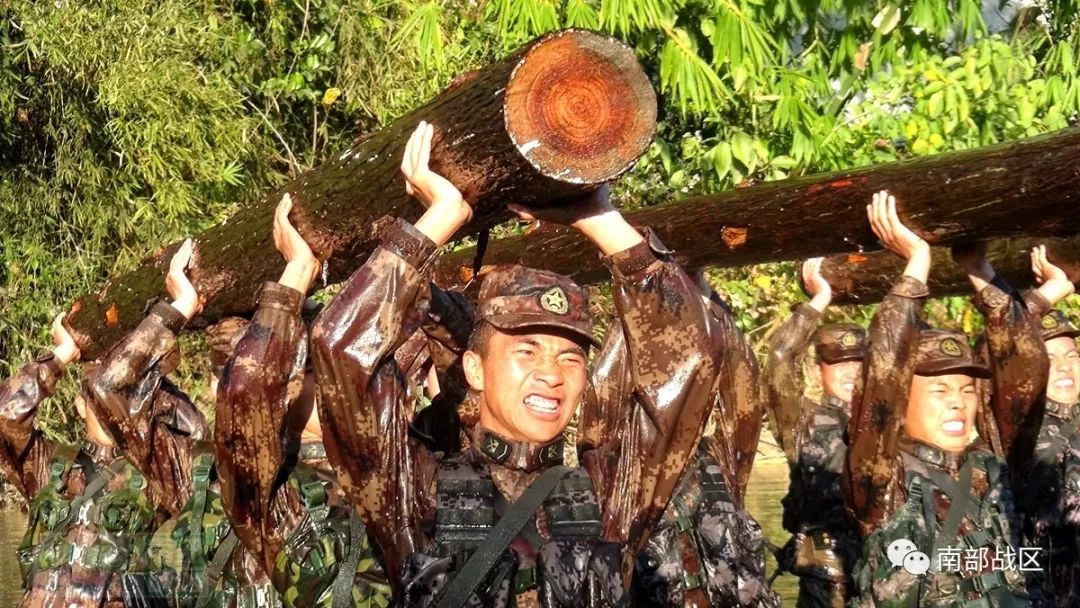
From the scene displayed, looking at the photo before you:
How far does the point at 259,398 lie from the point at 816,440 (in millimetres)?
4157

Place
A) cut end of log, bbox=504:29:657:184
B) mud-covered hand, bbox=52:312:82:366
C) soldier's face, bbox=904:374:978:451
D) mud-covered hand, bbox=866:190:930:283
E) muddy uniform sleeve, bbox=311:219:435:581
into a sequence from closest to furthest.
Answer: cut end of log, bbox=504:29:657:184 → muddy uniform sleeve, bbox=311:219:435:581 → mud-covered hand, bbox=866:190:930:283 → soldier's face, bbox=904:374:978:451 → mud-covered hand, bbox=52:312:82:366

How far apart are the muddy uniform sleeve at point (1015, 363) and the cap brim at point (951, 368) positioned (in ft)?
0.22

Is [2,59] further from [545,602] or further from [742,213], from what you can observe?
[545,602]


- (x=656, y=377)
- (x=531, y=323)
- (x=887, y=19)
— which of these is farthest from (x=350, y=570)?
(x=887, y=19)

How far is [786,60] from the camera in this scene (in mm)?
13906

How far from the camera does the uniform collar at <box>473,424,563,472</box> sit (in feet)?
15.9

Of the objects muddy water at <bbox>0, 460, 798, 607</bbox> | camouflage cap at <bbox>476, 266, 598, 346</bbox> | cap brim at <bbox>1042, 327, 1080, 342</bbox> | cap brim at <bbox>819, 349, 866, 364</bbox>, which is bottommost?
muddy water at <bbox>0, 460, 798, 607</bbox>

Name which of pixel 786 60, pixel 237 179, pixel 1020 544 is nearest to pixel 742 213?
pixel 1020 544

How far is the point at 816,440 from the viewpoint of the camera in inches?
351

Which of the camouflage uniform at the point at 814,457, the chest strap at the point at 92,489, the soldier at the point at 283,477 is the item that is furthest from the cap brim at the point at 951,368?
the chest strap at the point at 92,489

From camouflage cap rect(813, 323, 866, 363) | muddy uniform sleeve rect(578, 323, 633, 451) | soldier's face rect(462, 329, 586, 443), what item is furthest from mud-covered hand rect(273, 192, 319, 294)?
camouflage cap rect(813, 323, 866, 363)

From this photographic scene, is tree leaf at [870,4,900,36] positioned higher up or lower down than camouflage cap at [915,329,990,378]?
higher up

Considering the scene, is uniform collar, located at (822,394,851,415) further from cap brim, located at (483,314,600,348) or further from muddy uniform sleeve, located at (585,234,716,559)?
cap brim, located at (483,314,600,348)

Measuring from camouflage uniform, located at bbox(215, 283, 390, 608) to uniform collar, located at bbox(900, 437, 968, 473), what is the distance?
272cm
